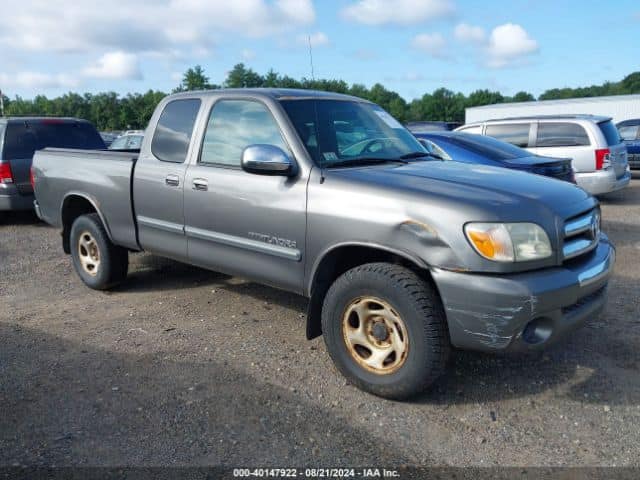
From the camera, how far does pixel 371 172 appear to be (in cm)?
370

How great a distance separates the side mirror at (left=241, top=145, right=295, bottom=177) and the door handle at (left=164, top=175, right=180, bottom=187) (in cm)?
104

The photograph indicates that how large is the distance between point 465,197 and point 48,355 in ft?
10.5

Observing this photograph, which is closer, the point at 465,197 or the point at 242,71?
the point at 465,197

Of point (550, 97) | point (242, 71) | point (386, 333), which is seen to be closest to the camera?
point (386, 333)

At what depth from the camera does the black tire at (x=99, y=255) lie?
5.46 m

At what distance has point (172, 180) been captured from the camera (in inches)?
181

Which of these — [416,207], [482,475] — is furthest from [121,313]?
[482,475]

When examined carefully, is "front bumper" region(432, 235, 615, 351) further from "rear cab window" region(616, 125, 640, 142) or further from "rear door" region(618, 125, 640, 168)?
"rear cab window" region(616, 125, 640, 142)

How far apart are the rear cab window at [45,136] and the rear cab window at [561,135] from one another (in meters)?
8.26

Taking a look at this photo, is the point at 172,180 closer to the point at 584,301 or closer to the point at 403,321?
the point at 403,321

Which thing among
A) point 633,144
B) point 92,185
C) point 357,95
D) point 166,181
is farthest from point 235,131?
point 357,95

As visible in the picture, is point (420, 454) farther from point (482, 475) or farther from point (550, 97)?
point (550, 97)

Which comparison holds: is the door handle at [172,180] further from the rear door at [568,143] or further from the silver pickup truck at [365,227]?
the rear door at [568,143]


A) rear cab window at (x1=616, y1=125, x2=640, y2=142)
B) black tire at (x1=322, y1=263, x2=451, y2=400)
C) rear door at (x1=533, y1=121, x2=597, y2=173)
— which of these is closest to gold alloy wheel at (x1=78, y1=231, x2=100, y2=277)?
black tire at (x1=322, y1=263, x2=451, y2=400)
